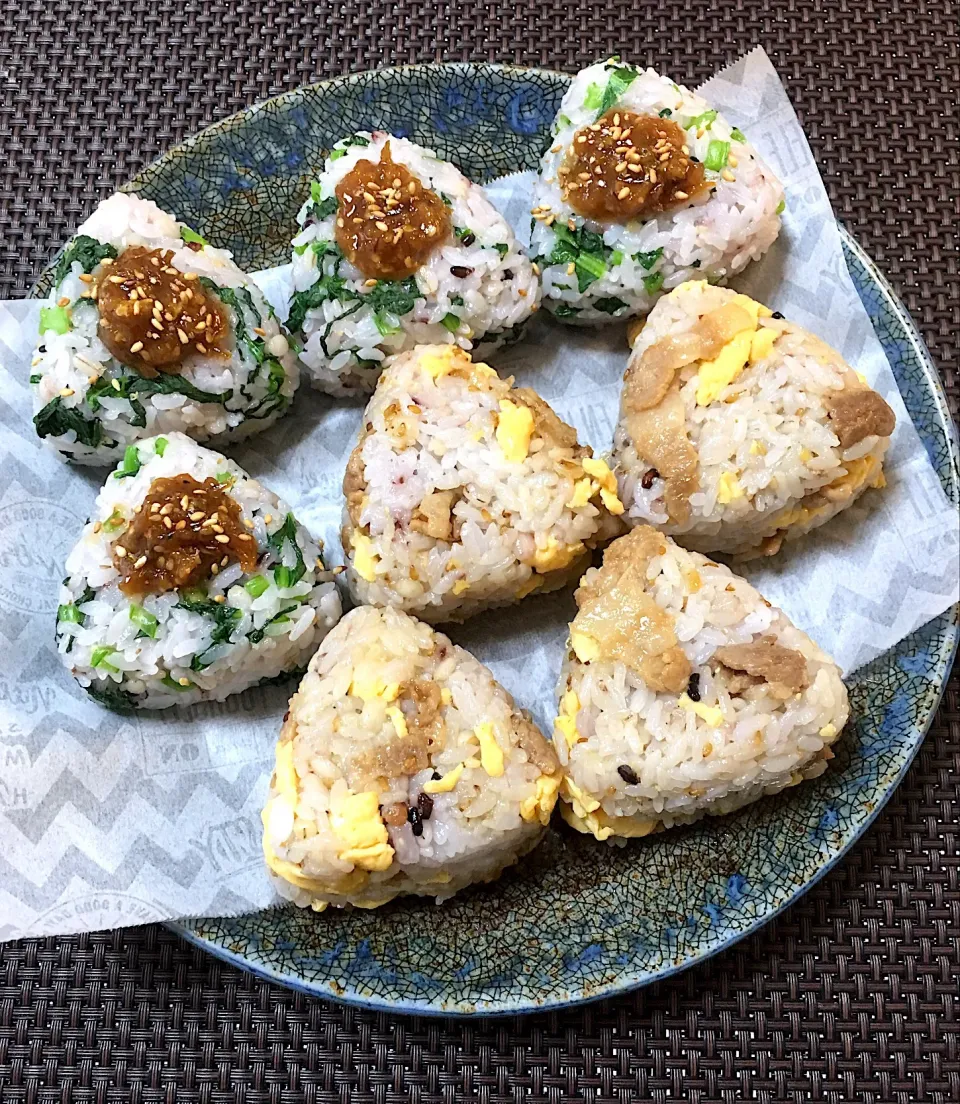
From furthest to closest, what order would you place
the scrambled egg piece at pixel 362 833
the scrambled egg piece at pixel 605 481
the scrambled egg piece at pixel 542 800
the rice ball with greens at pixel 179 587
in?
the scrambled egg piece at pixel 605 481
the rice ball with greens at pixel 179 587
the scrambled egg piece at pixel 542 800
the scrambled egg piece at pixel 362 833

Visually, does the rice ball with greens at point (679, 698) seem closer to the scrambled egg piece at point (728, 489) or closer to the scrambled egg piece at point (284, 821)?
the scrambled egg piece at point (728, 489)

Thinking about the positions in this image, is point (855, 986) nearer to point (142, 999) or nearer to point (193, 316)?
point (142, 999)

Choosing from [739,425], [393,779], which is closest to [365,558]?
[393,779]

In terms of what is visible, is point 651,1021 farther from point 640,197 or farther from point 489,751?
point 640,197

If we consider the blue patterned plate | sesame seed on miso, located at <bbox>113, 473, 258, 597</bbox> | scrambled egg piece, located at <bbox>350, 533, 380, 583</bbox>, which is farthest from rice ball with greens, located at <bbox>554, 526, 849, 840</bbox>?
sesame seed on miso, located at <bbox>113, 473, 258, 597</bbox>

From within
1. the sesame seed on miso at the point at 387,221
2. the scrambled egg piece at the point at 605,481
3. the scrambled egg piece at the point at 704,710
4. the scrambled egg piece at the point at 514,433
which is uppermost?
the sesame seed on miso at the point at 387,221

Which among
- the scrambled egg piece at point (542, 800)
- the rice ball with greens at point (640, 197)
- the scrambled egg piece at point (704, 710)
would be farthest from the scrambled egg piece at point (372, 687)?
the rice ball with greens at point (640, 197)
